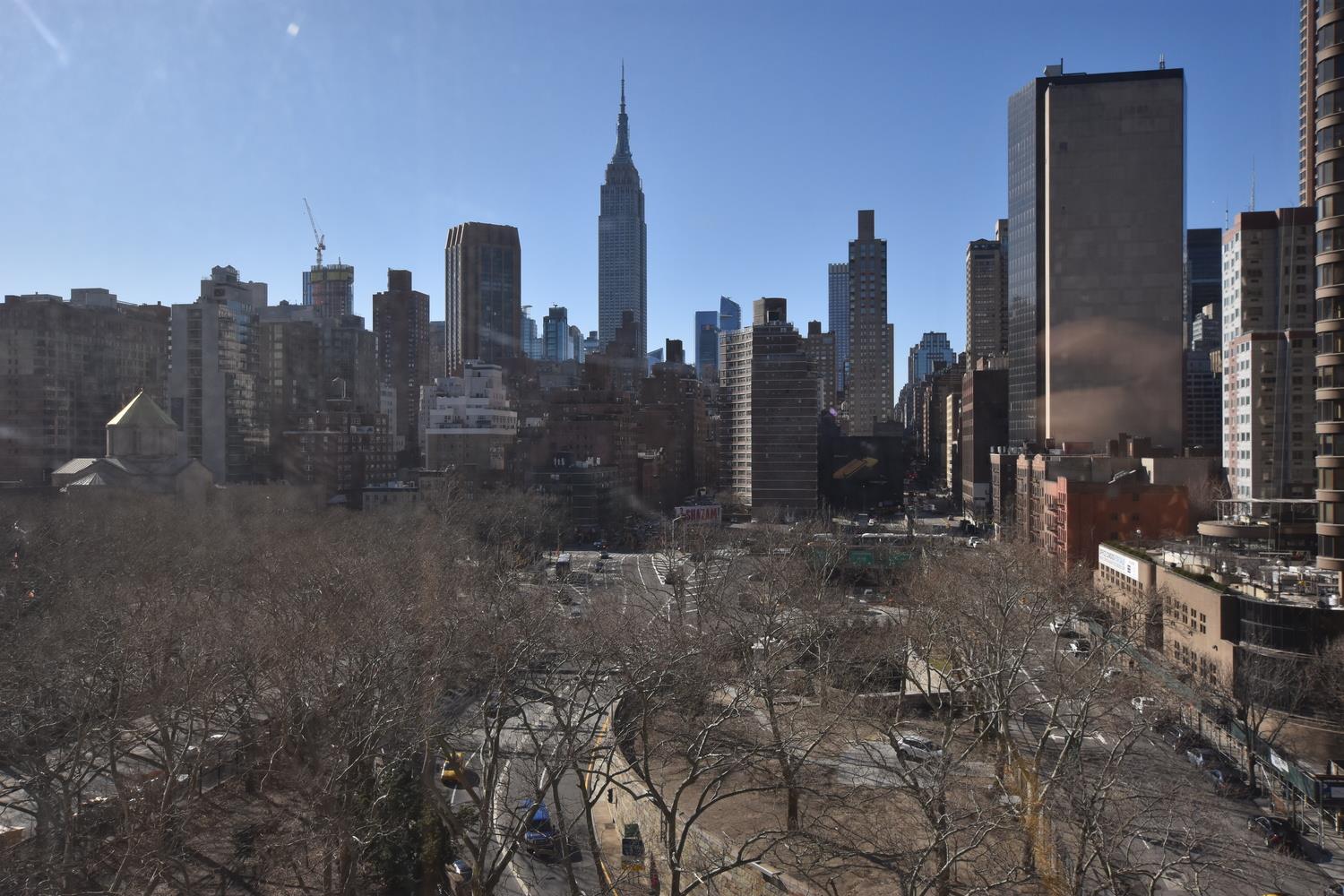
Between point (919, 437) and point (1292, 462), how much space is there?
10852cm

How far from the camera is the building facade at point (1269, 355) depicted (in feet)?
175

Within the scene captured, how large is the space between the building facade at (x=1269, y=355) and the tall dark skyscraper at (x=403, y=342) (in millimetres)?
112532

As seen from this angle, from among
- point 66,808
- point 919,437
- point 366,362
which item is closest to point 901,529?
point 66,808

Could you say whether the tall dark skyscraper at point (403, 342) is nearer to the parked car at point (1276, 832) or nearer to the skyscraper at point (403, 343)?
the skyscraper at point (403, 343)

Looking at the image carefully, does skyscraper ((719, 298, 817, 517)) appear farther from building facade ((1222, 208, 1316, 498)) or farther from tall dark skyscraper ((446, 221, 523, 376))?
→ tall dark skyscraper ((446, 221, 523, 376))

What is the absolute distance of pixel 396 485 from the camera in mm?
79438

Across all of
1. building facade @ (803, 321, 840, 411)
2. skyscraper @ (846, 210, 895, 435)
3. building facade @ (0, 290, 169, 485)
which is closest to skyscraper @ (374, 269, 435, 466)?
building facade @ (0, 290, 169, 485)

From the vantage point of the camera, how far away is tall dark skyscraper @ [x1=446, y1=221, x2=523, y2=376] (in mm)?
165000

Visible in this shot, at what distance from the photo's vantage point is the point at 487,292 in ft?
544

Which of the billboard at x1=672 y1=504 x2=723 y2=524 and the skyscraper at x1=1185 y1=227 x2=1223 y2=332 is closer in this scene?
the billboard at x1=672 y1=504 x2=723 y2=524

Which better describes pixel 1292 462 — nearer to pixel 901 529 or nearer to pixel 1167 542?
pixel 1167 542

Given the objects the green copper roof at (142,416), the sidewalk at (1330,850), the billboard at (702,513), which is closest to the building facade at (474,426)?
the billboard at (702,513)

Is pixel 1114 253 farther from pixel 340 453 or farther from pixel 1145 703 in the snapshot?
pixel 340 453

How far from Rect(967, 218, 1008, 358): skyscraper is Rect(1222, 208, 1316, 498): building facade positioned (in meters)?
75.7
